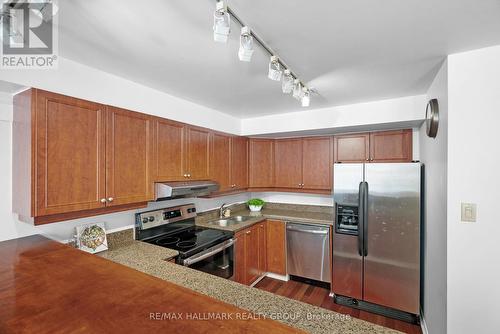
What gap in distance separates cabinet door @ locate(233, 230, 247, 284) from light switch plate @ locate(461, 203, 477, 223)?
2009 mm

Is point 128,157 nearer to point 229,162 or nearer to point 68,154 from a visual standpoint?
point 68,154

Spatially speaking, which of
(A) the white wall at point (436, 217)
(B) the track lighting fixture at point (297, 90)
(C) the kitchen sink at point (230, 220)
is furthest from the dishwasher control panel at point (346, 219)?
(B) the track lighting fixture at point (297, 90)

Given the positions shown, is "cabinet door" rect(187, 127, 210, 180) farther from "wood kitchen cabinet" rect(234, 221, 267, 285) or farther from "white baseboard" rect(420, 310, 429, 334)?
"white baseboard" rect(420, 310, 429, 334)

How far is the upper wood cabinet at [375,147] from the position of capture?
2730 mm

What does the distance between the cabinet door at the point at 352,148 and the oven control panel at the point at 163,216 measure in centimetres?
209

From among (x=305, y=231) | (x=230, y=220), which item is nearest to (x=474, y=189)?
(x=305, y=231)

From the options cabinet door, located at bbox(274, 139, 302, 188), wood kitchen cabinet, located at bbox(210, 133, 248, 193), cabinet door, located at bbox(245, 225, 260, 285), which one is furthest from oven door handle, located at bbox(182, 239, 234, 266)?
cabinet door, located at bbox(274, 139, 302, 188)

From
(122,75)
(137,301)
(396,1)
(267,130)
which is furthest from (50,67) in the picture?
(267,130)

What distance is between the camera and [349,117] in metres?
2.74

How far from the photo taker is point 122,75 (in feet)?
6.44

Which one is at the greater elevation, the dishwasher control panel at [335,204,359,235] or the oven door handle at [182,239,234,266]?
the dishwasher control panel at [335,204,359,235]

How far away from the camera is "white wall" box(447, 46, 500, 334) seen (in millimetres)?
1427

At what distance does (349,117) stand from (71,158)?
9.06 feet

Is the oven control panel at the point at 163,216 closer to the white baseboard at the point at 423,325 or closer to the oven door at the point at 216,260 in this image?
the oven door at the point at 216,260
